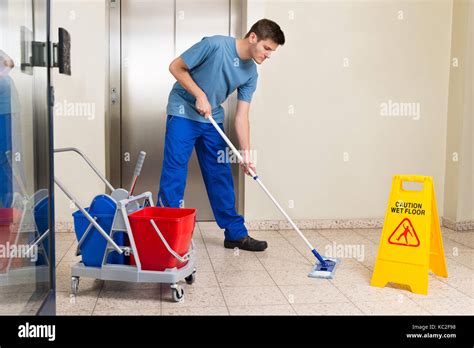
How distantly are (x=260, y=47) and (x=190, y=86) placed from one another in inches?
17.9

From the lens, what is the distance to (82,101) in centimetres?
430

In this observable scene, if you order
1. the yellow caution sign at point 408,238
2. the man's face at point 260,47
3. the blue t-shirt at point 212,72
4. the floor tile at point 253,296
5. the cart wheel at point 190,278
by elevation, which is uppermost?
the man's face at point 260,47

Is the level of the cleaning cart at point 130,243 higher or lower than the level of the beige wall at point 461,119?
lower

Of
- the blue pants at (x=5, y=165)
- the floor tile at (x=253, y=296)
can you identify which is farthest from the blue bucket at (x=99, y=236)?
the blue pants at (x=5, y=165)

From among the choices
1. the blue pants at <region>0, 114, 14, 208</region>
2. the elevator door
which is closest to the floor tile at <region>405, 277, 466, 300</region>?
the blue pants at <region>0, 114, 14, 208</region>

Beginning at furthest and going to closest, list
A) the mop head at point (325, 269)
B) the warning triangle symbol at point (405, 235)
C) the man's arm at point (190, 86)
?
the man's arm at point (190, 86)
the mop head at point (325, 269)
the warning triangle symbol at point (405, 235)

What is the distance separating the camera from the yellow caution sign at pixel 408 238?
9.68 ft

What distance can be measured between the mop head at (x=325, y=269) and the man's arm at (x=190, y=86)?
3.47ft

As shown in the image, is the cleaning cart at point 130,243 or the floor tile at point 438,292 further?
the floor tile at point 438,292

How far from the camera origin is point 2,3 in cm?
196

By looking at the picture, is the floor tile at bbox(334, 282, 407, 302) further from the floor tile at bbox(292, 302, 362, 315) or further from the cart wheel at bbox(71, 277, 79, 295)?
the cart wheel at bbox(71, 277, 79, 295)

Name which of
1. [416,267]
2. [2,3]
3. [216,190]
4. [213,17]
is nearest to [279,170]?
[216,190]

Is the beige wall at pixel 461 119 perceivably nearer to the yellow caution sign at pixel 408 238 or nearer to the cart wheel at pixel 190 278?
the yellow caution sign at pixel 408 238

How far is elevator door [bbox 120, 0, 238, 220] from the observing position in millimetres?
4523
